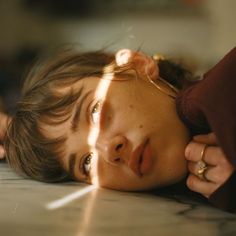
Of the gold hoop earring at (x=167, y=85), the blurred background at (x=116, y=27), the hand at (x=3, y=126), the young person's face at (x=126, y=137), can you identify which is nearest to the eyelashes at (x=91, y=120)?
the young person's face at (x=126, y=137)

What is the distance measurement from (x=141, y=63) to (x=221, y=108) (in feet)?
0.96

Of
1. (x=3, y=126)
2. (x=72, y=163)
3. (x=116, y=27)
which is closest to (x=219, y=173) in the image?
(x=72, y=163)

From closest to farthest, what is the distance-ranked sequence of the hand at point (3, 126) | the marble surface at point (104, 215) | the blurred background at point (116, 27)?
the marble surface at point (104, 215)
the hand at point (3, 126)
the blurred background at point (116, 27)

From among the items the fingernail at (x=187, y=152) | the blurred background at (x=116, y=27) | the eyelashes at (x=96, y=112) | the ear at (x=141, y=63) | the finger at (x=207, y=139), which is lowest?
the blurred background at (x=116, y=27)

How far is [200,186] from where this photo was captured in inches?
27.1

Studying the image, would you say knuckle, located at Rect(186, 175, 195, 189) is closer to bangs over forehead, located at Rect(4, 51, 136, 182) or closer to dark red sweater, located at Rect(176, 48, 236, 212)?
dark red sweater, located at Rect(176, 48, 236, 212)

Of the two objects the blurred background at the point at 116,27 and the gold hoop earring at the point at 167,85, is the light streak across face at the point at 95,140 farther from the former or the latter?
the blurred background at the point at 116,27

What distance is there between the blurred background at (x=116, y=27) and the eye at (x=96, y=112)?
1.98m

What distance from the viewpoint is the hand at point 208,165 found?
65cm

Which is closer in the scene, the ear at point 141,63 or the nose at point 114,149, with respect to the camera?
the nose at point 114,149

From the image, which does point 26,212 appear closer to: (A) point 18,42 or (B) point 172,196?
(B) point 172,196

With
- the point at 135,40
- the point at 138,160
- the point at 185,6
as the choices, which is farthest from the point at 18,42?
the point at 138,160

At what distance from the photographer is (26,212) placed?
1.88ft

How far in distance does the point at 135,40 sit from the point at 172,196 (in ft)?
7.56
